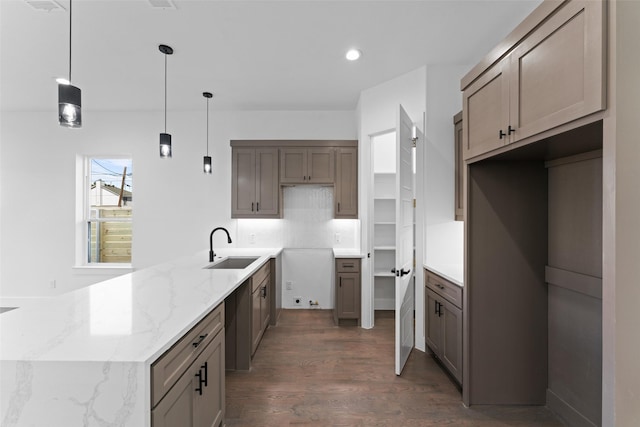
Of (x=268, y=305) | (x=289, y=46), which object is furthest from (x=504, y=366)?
(x=289, y=46)

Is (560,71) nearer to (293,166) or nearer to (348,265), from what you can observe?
(348,265)

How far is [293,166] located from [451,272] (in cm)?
252

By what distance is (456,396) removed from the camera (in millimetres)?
2297

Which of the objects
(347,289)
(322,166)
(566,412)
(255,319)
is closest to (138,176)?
(322,166)

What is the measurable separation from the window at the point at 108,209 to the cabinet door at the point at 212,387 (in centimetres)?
380

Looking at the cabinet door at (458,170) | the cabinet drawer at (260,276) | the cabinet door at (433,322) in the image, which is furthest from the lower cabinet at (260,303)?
the cabinet door at (458,170)

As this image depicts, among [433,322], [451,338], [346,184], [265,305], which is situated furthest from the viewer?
[346,184]

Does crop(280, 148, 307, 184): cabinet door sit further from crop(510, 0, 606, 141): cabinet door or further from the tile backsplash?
crop(510, 0, 606, 141): cabinet door

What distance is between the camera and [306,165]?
13.9 feet

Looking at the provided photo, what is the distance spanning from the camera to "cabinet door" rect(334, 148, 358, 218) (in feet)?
13.8

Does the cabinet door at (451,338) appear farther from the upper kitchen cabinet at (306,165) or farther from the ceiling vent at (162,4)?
the ceiling vent at (162,4)

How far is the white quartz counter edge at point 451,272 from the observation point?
2.38m

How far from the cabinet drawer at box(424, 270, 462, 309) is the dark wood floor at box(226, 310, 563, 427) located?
70 centimetres

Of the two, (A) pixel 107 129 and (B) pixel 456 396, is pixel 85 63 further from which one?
(B) pixel 456 396
